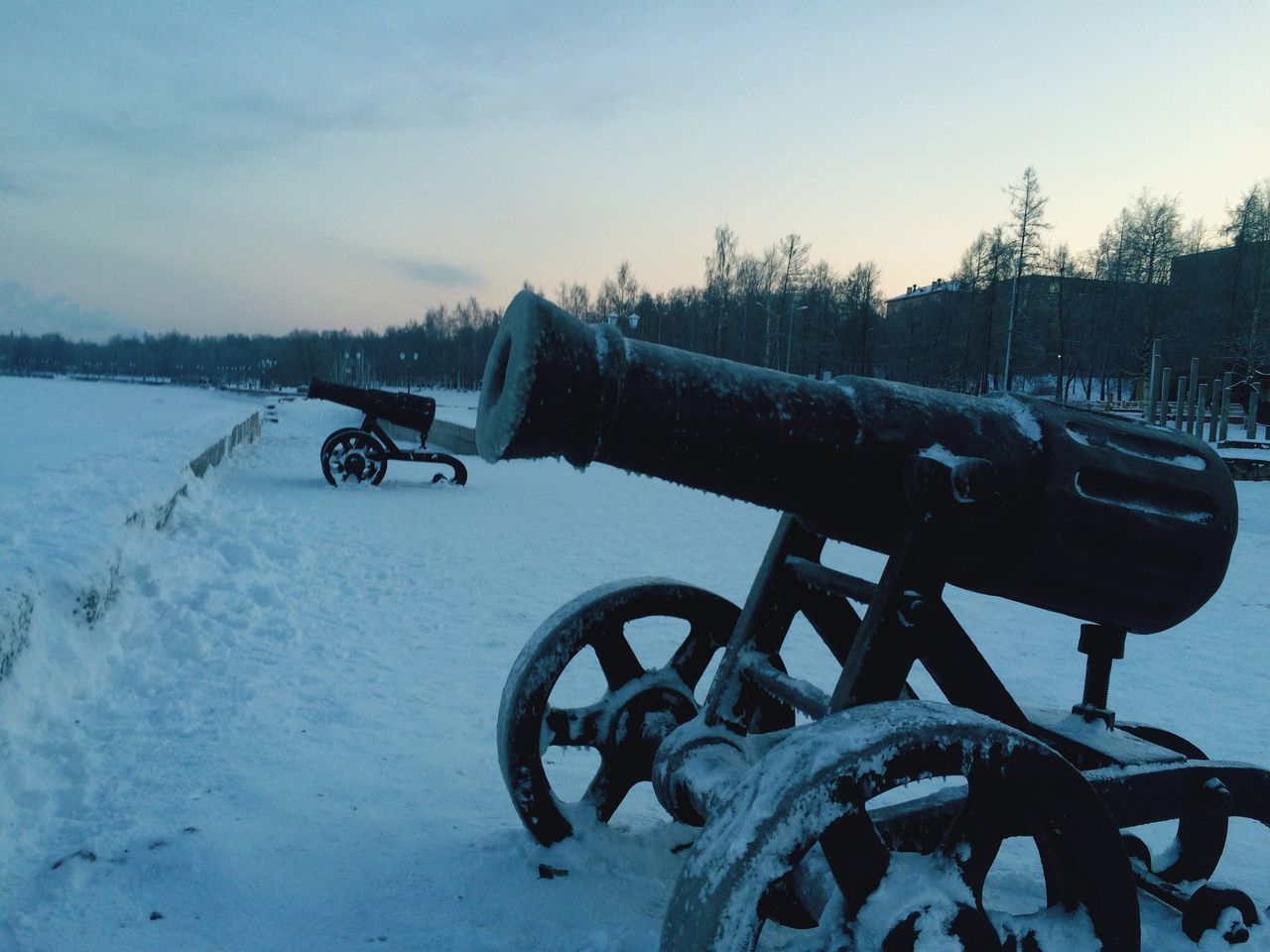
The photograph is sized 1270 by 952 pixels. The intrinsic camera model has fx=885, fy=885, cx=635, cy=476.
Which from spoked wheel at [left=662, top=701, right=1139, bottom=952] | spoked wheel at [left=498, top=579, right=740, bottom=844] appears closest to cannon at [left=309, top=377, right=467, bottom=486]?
spoked wheel at [left=498, top=579, right=740, bottom=844]

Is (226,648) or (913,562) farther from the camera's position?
(226,648)

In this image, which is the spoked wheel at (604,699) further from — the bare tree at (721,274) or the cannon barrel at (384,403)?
the bare tree at (721,274)

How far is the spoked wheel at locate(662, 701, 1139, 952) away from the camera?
1479 mm

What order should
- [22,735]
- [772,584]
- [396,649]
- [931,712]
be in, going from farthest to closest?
1. [396,649]
2. [22,735]
3. [772,584]
4. [931,712]

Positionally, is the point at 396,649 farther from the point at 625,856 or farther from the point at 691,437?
the point at 691,437

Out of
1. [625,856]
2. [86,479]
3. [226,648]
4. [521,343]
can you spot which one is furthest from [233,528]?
[521,343]

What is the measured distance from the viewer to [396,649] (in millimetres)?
4887

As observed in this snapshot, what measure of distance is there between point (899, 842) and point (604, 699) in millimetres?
1168

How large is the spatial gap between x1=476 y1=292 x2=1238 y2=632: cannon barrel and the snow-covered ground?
1119mm

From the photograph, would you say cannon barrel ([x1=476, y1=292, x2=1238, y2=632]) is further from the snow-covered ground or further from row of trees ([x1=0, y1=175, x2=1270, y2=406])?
row of trees ([x1=0, y1=175, x2=1270, y2=406])

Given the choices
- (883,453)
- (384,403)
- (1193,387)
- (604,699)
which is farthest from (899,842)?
(1193,387)

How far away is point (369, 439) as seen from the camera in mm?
12516

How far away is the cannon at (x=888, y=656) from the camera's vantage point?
1606mm

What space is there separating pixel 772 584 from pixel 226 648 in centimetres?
322
